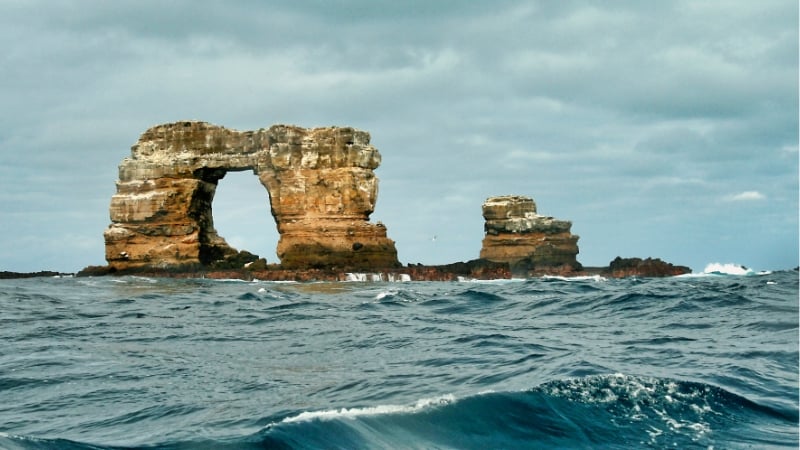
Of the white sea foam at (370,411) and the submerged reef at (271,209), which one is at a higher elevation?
the submerged reef at (271,209)

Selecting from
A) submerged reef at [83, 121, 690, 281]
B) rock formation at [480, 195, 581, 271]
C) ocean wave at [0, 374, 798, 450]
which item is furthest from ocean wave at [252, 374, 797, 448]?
rock formation at [480, 195, 581, 271]

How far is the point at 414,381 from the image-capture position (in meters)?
10.8

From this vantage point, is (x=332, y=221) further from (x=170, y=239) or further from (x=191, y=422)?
(x=191, y=422)

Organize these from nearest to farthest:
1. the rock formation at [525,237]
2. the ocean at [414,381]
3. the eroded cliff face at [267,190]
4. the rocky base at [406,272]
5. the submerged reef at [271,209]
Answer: the ocean at [414,381], the rocky base at [406,272], the submerged reef at [271,209], the eroded cliff face at [267,190], the rock formation at [525,237]

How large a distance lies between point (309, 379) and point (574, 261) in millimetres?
65129

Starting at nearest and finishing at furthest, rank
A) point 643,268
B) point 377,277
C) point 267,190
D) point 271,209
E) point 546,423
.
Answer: point 546,423
point 377,277
point 271,209
point 267,190
point 643,268

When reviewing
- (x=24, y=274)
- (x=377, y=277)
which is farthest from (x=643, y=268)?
(x=24, y=274)

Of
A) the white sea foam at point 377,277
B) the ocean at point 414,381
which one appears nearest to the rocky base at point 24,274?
the white sea foam at point 377,277

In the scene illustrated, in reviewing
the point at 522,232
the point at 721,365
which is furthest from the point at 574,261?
the point at 721,365

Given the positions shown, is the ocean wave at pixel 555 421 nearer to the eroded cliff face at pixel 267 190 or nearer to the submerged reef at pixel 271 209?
the submerged reef at pixel 271 209

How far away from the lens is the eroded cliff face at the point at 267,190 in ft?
190

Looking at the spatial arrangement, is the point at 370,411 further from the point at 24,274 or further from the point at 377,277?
the point at 24,274

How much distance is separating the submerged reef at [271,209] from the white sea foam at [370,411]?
44.4 metres

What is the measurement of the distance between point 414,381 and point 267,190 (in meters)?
51.3
